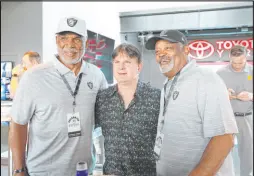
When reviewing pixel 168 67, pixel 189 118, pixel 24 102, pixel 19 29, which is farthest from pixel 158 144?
pixel 19 29

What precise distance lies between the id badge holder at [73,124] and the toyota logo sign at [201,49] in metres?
6.04

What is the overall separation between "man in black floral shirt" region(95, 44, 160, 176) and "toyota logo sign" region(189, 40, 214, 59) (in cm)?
577

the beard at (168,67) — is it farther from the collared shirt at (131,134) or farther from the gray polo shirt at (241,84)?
the gray polo shirt at (241,84)

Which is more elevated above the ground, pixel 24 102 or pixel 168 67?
pixel 168 67

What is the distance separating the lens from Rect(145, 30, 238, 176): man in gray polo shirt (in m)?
1.37

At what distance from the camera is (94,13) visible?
5.36 meters

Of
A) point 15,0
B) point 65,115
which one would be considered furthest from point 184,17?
point 65,115

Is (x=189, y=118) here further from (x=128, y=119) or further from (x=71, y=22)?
(x=71, y=22)

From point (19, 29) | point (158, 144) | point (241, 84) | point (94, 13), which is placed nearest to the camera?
point (158, 144)

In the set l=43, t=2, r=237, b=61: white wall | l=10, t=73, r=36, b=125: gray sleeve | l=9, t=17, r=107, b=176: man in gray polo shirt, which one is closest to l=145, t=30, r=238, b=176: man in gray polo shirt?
l=9, t=17, r=107, b=176: man in gray polo shirt

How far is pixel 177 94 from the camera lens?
1.57 metres

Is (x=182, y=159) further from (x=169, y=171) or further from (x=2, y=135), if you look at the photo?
(x=2, y=135)

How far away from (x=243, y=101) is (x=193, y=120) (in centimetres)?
240

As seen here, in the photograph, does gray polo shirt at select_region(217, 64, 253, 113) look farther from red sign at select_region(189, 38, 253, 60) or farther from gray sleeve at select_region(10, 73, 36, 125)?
red sign at select_region(189, 38, 253, 60)
